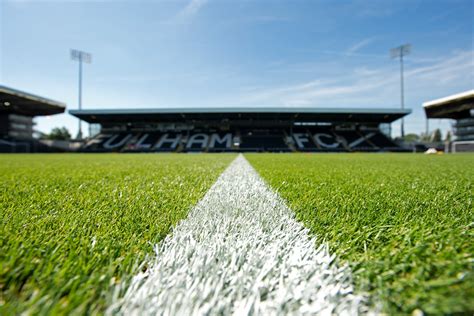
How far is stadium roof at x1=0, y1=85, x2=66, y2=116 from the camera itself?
20391mm

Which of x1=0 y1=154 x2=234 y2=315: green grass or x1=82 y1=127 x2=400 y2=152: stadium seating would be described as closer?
x1=0 y1=154 x2=234 y2=315: green grass

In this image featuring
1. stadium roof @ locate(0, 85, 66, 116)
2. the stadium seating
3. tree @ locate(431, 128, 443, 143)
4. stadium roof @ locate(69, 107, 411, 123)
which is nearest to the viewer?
stadium roof @ locate(0, 85, 66, 116)

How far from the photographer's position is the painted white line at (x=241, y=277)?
14.3 inches

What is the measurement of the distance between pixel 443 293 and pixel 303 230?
345 millimetres

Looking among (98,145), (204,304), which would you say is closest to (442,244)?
(204,304)

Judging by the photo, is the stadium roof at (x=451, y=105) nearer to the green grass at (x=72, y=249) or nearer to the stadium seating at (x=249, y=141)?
the stadium seating at (x=249, y=141)

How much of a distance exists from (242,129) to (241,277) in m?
28.9

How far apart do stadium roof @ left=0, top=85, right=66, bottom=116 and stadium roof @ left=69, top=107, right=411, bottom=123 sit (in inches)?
77.9

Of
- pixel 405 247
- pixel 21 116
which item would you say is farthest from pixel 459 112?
pixel 21 116

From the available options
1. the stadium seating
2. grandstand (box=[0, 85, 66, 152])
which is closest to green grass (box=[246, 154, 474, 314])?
the stadium seating

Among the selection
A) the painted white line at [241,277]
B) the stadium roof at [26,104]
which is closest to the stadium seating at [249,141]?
the stadium roof at [26,104]

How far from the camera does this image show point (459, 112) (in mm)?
26656

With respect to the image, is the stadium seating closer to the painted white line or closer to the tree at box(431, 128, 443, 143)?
the painted white line

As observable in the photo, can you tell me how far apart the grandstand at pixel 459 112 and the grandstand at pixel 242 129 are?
373 centimetres
